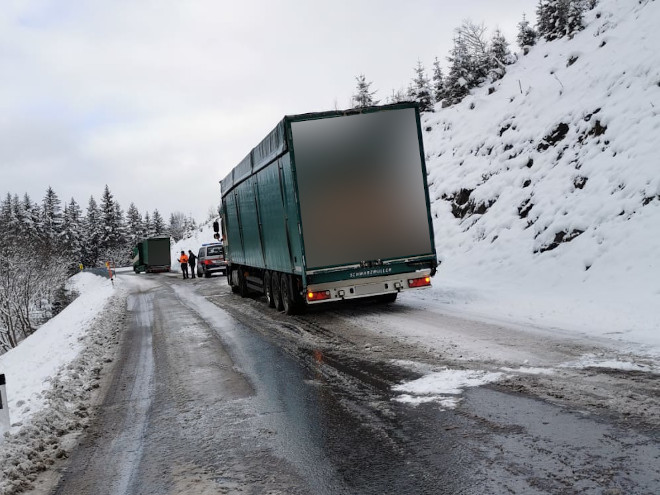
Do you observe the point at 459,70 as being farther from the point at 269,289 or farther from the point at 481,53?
the point at 269,289

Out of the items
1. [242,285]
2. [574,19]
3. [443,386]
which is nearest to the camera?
[443,386]

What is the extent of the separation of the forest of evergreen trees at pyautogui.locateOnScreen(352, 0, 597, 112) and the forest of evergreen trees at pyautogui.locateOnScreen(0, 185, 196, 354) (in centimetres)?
2919

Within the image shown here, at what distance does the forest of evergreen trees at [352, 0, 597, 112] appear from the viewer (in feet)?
87.5

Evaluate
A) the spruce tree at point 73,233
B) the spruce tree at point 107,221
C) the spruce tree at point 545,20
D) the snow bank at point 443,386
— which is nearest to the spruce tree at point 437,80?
the spruce tree at point 545,20

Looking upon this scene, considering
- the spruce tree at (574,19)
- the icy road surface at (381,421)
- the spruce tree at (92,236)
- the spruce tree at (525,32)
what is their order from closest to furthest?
1. the icy road surface at (381,421)
2. the spruce tree at (574,19)
3. the spruce tree at (525,32)
4. the spruce tree at (92,236)

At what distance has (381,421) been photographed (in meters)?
4.60

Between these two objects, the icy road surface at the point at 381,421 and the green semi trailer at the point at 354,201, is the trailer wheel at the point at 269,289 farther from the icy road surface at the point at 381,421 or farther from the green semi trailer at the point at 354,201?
the icy road surface at the point at 381,421

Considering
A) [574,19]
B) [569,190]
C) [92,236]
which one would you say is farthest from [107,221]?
[569,190]

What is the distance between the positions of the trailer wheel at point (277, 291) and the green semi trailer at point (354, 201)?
169cm

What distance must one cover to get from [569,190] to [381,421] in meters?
12.2

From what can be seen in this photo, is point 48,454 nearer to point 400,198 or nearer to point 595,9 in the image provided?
point 400,198

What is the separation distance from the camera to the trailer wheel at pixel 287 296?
11909 mm

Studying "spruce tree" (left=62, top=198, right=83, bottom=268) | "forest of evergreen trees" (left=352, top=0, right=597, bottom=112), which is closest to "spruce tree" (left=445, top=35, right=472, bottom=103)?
"forest of evergreen trees" (left=352, top=0, right=597, bottom=112)

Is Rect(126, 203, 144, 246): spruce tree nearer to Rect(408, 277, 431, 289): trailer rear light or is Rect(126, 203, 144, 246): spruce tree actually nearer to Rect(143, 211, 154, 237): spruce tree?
Rect(143, 211, 154, 237): spruce tree
